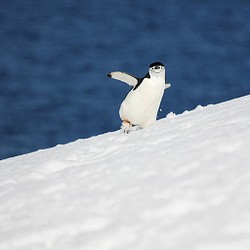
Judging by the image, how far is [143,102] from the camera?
6008 millimetres

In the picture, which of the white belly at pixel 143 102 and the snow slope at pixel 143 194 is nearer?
the snow slope at pixel 143 194

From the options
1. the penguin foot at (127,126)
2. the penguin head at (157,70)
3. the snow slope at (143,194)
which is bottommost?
the snow slope at (143,194)

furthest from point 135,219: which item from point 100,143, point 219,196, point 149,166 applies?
point 100,143

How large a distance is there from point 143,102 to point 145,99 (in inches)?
1.0

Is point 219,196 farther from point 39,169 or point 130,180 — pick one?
point 39,169

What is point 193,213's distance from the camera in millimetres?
3643

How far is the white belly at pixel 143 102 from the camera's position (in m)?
6.00

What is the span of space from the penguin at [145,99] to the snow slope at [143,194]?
0.68m

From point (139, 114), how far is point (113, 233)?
8.10 ft

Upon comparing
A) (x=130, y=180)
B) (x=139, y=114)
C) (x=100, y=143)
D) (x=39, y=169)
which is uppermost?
(x=139, y=114)

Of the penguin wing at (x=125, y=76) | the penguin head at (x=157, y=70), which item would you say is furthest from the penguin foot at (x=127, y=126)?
the penguin head at (x=157, y=70)

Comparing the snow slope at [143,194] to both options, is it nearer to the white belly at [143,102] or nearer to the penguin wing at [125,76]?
the white belly at [143,102]

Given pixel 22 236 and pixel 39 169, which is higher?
pixel 39 169

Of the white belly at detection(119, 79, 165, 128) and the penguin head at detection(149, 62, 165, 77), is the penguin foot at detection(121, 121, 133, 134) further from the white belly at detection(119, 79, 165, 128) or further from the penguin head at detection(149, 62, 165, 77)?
the penguin head at detection(149, 62, 165, 77)
